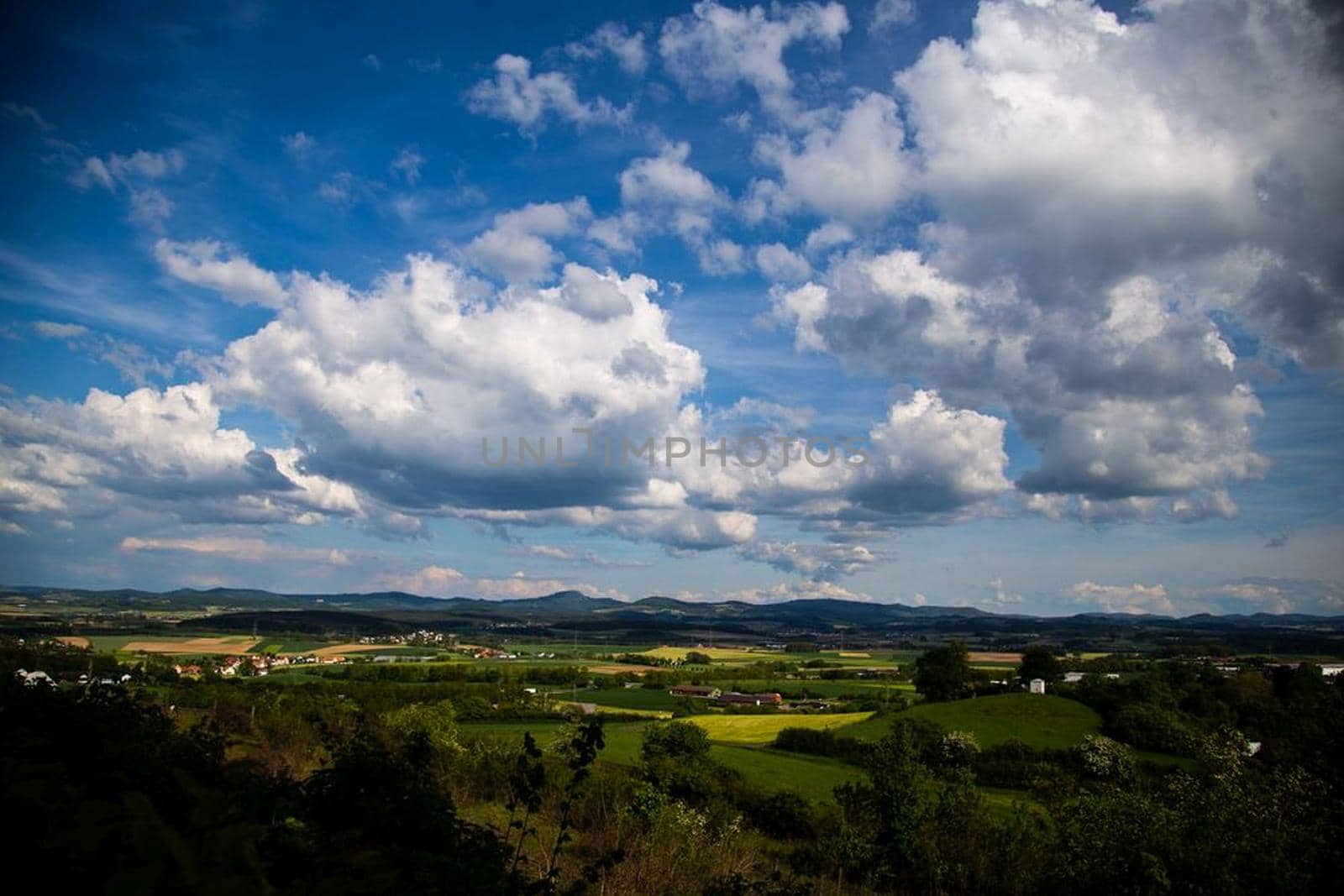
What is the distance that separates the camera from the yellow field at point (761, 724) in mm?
71938

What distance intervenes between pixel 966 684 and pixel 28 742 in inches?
3951

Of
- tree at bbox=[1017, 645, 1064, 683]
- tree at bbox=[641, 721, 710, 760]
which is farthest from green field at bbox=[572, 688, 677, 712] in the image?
tree at bbox=[1017, 645, 1064, 683]

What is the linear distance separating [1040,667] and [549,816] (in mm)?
89036

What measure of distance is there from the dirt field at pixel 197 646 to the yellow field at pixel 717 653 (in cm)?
7677

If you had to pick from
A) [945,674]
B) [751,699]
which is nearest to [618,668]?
[751,699]

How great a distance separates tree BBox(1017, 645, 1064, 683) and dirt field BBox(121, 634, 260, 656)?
112 meters

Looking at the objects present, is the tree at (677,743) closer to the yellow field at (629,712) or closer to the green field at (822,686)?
the yellow field at (629,712)

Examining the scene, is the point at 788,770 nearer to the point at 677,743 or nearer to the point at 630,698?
the point at 677,743

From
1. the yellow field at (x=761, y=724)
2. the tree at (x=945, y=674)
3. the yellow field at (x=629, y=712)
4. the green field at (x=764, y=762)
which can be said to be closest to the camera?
the green field at (x=764, y=762)

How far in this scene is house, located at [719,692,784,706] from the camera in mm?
96375

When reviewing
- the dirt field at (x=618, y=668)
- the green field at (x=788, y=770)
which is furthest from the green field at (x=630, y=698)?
the green field at (x=788, y=770)

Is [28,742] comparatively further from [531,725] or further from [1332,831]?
[531,725]

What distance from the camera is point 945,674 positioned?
9306 centimetres

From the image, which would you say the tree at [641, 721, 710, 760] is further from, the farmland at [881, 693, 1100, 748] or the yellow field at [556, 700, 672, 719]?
the yellow field at [556, 700, 672, 719]
